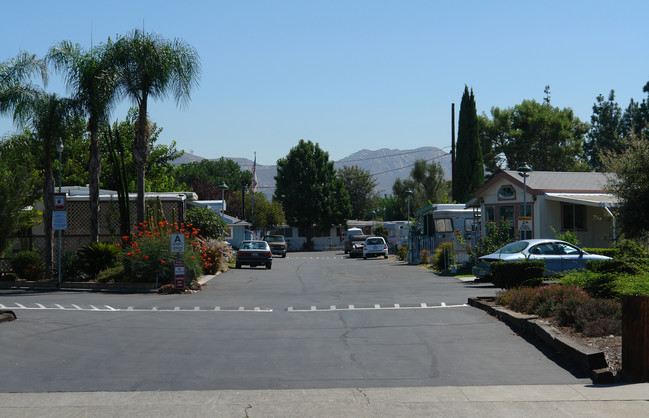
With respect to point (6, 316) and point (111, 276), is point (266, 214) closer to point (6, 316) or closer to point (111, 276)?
point (111, 276)

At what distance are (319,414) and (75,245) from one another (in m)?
25.4

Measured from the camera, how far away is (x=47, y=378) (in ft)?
29.3

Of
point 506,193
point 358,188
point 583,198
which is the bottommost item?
point 583,198

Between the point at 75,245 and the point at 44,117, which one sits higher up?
the point at 44,117

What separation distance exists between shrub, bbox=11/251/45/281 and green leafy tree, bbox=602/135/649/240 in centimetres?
1866

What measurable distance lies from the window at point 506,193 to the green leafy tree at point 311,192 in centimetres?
4539

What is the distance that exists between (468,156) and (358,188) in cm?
6484

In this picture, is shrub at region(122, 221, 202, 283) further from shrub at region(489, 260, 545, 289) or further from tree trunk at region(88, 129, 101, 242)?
shrub at region(489, 260, 545, 289)

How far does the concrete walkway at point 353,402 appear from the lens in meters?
7.22

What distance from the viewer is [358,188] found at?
124 meters

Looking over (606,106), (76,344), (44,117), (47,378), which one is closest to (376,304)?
(76,344)

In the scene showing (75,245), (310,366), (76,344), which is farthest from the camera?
(75,245)

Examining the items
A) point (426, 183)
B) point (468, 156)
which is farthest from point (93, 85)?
point (426, 183)

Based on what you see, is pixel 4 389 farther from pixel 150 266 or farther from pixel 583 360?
pixel 150 266
